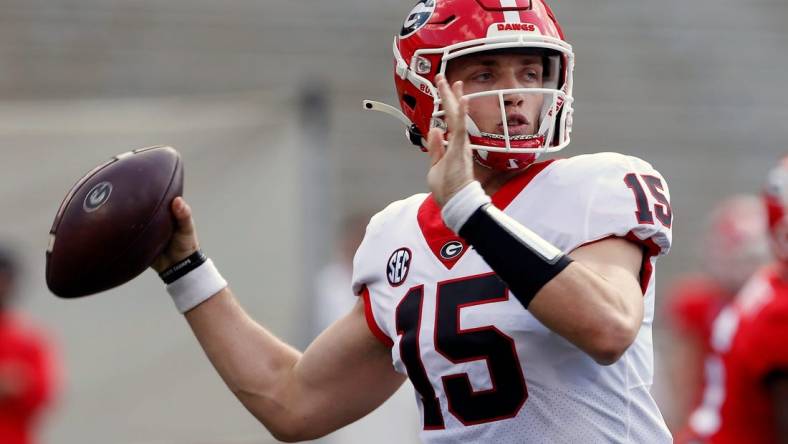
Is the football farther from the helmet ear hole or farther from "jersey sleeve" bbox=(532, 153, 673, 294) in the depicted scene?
"jersey sleeve" bbox=(532, 153, 673, 294)

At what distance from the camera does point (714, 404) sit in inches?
186

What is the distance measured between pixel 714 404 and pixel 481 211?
8.44ft

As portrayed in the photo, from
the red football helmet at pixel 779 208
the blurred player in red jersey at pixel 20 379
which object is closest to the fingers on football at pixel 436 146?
the red football helmet at pixel 779 208

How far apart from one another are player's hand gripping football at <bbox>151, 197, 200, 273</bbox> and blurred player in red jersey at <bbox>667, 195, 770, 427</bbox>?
165 inches

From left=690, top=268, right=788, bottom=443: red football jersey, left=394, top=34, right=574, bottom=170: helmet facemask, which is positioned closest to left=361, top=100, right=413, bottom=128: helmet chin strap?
left=394, top=34, right=574, bottom=170: helmet facemask

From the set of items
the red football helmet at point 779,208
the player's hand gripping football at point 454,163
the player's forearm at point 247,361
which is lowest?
the red football helmet at point 779,208

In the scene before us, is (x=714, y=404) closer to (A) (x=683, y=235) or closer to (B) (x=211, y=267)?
(B) (x=211, y=267)

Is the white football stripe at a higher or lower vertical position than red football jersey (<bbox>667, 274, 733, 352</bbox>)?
higher

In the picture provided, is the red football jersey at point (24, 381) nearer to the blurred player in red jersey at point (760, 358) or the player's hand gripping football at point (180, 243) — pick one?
the blurred player in red jersey at point (760, 358)

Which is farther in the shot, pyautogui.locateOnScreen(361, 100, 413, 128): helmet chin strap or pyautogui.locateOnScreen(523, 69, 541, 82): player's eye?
pyautogui.locateOnScreen(361, 100, 413, 128): helmet chin strap

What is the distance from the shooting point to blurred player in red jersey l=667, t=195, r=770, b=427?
732 centimetres

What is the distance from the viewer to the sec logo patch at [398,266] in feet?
9.26

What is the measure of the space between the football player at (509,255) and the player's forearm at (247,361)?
0.22m

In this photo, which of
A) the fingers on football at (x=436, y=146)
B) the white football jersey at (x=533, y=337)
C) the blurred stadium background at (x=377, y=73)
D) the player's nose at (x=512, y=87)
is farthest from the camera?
the blurred stadium background at (x=377, y=73)
